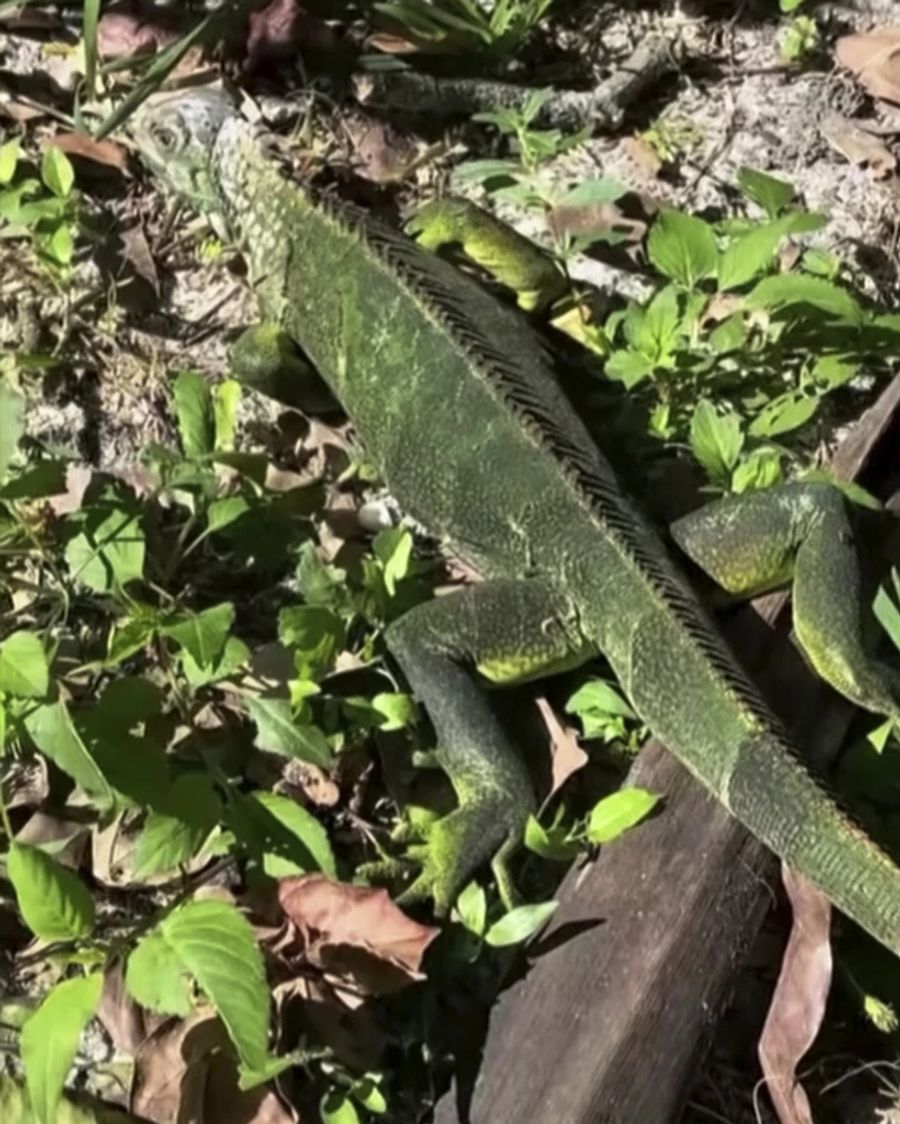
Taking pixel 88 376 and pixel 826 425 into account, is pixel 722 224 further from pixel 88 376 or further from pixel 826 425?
pixel 88 376

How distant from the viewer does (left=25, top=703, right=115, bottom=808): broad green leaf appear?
10.1 feet

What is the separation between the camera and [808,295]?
12.4 feet

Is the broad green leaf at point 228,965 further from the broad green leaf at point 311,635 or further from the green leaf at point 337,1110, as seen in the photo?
the broad green leaf at point 311,635

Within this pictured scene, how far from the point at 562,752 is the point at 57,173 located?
1903 millimetres

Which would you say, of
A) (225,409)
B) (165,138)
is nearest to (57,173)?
(165,138)

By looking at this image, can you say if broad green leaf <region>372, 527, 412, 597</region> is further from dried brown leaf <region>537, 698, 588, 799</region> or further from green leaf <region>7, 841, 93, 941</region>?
green leaf <region>7, 841, 93, 941</region>

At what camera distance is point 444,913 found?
11.0 feet

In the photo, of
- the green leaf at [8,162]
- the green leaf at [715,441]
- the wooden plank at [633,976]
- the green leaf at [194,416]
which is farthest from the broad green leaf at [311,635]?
the green leaf at [8,162]

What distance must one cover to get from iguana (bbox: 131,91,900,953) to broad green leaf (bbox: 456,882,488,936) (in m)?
0.03

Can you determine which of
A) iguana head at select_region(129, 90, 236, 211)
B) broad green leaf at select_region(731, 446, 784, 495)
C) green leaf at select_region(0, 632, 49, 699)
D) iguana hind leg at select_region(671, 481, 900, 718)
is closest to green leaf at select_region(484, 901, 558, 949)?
iguana hind leg at select_region(671, 481, 900, 718)

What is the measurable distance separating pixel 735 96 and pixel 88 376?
6.32 feet

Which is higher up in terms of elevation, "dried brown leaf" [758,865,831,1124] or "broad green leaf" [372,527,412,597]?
"broad green leaf" [372,527,412,597]

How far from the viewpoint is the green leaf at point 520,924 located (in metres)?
3.20

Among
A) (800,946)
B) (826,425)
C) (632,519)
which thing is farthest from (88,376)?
(800,946)
